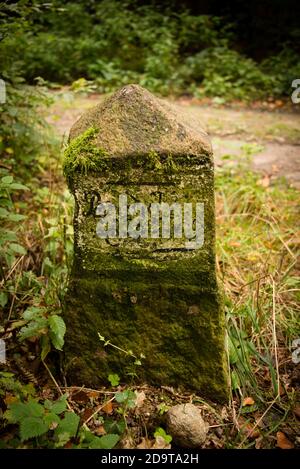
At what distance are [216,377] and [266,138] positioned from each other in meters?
3.59

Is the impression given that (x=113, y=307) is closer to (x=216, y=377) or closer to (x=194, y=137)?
(x=216, y=377)

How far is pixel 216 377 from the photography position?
5.80 ft

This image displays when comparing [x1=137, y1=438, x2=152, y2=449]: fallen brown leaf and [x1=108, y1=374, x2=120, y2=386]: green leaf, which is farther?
[x1=108, y1=374, x2=120, y2=386]: green leaf

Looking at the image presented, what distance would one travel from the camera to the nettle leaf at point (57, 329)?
168cm

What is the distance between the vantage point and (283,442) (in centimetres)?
166

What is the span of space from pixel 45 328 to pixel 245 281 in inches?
51.5

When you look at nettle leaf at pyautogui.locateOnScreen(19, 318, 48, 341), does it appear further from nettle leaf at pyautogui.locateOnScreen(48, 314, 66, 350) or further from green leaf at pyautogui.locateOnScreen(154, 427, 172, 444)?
green leaf at pyautogui.locateOnScreen(154, 427, 172, 444)

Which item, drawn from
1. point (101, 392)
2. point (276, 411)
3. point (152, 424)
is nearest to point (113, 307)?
point (101, 392)

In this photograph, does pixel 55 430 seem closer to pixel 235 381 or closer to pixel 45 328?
pixel 45 328

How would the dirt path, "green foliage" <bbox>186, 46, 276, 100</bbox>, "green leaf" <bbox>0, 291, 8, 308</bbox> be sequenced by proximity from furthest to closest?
"green foliage" <bbox>186, 46, 276, 100</bbox> < the dirt path < "green leaf" <bbox>0, 291, 8, 308</bbox>

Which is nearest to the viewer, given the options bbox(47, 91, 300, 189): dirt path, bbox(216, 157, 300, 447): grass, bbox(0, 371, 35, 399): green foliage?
bbox(0, 371, 35, 399): green foliage

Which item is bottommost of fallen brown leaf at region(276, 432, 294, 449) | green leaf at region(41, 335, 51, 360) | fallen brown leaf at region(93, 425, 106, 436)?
fallen brown leaf at region(276, 432, 294, 449)

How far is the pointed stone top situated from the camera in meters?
1.54

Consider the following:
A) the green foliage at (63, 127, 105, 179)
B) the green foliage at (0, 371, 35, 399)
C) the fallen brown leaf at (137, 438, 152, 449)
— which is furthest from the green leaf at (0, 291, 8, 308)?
the fallen brown leaf at (137, 438, 152, 449)
